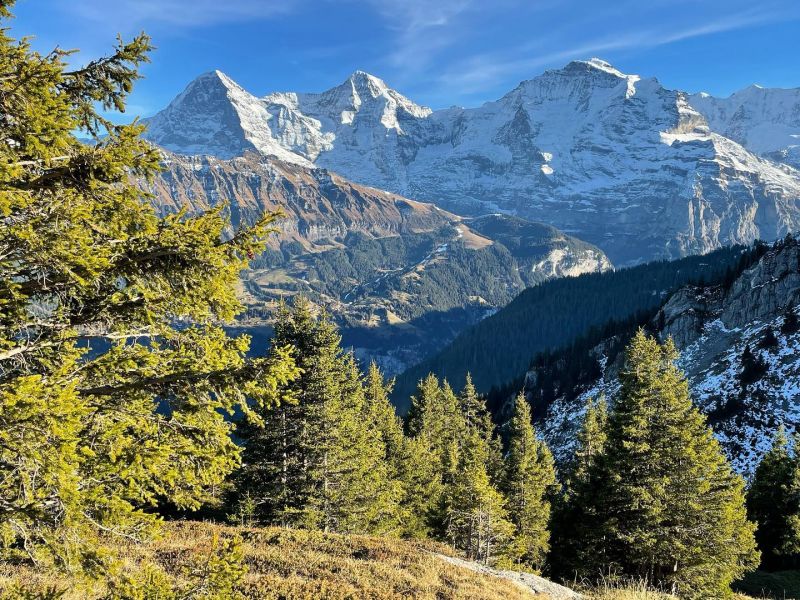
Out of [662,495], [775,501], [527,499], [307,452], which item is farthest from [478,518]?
[775,501]

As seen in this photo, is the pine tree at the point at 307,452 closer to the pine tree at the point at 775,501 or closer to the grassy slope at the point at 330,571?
the grassy slope at the point at 330,571

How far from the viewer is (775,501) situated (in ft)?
155

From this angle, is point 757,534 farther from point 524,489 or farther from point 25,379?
point 25,379

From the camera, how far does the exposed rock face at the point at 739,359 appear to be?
69.3 metres

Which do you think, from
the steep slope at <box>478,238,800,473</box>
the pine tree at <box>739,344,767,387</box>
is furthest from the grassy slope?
the pine tree at <box>739,344,767,387</box>

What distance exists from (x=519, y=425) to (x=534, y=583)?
92.6 feet

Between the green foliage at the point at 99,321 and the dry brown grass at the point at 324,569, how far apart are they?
15.3ft

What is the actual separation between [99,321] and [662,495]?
82.9ft

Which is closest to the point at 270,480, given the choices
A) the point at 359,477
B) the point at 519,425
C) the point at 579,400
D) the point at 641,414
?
the point at 359,477

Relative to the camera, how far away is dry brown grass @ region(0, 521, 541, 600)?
11992 mm

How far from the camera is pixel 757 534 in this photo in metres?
48.9

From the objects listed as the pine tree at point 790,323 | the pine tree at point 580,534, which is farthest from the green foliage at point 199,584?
the pine tree at point 790,323

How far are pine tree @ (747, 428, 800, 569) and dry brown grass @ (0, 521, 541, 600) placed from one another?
134 feet

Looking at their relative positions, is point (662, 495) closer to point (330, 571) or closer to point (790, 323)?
point (330, 571)
